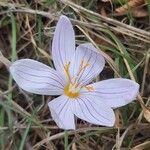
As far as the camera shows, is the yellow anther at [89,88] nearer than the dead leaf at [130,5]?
Yes

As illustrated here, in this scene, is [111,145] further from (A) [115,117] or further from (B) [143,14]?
(B) [143,14]

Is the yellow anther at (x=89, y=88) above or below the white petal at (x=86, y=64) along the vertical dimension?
below

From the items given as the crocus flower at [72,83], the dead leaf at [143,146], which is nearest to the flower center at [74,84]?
the crocus flower at [72,83]

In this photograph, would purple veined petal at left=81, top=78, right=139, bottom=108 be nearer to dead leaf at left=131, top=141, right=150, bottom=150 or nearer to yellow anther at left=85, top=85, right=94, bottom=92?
yellow anther at left=85, top=85, right=94, bottom=92

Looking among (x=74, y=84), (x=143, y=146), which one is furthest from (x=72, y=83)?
(x=143, y=146)

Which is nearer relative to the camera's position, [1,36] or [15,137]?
[15,137]

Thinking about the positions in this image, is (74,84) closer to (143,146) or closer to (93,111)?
(93,111)

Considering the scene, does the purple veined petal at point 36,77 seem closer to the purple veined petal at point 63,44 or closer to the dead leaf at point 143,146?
the purple veined petal at point 63,44

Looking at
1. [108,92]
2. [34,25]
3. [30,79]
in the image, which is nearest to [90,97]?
[108,92]
